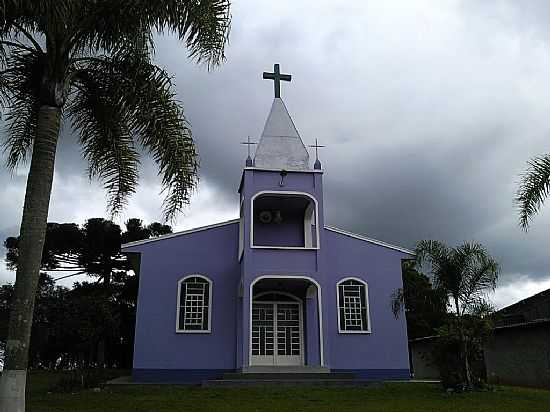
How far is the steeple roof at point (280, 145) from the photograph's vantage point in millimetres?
19812

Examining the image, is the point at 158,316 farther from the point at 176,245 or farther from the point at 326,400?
the point at 326,400

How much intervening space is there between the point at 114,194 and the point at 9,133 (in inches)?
105

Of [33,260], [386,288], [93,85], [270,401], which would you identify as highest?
[93,85]

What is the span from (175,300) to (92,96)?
9.33 meters

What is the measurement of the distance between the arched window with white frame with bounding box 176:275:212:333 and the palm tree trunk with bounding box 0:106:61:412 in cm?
1094

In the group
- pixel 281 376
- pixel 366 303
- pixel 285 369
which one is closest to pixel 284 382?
pixel 281 376

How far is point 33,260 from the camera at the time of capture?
8.06m

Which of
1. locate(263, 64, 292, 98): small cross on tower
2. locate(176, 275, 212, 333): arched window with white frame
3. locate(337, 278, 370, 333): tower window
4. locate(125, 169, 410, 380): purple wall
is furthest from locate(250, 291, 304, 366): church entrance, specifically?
locate(263, 64, 292, 98): small cross on tower

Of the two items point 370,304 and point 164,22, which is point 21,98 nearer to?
point 164,22

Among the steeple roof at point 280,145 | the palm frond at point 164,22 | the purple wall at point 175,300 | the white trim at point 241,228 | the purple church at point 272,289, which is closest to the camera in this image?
the palm frond at point 164,22

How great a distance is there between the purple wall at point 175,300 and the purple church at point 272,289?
0.03m

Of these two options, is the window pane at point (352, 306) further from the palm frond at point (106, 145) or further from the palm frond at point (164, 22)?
the palm frond at point (164, 22)

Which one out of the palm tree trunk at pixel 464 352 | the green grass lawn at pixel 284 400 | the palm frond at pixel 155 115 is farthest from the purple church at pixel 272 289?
the palm frond at pixel 155 115

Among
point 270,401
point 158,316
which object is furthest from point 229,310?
point 270,401
